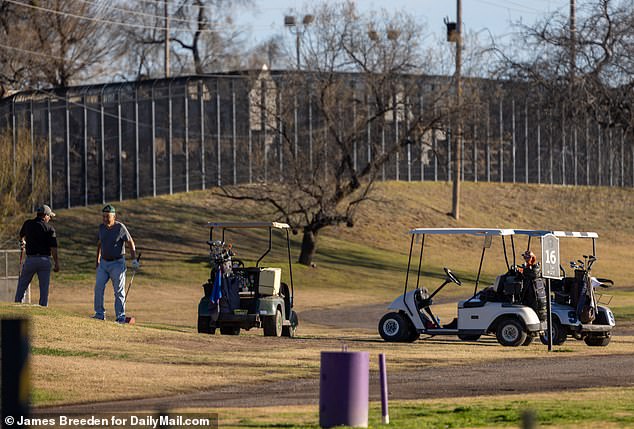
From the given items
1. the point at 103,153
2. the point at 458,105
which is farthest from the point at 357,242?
the point at 103,153

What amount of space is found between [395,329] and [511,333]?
2.17 m

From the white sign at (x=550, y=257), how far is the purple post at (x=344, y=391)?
1059 centimetres

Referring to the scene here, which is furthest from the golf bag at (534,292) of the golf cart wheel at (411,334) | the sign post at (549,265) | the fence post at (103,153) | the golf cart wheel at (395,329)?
the fence post at (103,153)

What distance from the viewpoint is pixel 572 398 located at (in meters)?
13.4

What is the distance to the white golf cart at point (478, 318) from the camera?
70.5 ft

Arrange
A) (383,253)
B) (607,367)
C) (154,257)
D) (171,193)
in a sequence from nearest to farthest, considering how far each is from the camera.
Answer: (607,367) → (154,257) → (383,253) → (171,193)

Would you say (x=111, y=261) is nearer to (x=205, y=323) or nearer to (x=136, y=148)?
(x=205, y=323)

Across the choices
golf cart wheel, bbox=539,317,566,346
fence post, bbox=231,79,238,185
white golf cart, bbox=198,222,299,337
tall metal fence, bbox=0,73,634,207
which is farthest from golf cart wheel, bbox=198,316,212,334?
fence post, bbox=231,79,238,185

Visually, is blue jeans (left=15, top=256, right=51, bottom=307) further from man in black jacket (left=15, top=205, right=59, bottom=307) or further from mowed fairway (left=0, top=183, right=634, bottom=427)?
mowed fairway (left=0, top=183, right=634, bottom=427)

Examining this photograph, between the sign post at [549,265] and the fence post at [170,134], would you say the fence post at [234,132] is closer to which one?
the fence post at [170,134]

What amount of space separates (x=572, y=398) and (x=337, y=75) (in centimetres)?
3573

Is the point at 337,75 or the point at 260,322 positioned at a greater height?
the point at 337,75

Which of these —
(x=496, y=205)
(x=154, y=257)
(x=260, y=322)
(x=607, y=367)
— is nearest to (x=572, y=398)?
(x=607, y=367)

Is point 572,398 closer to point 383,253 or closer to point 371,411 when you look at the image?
point 371,411
